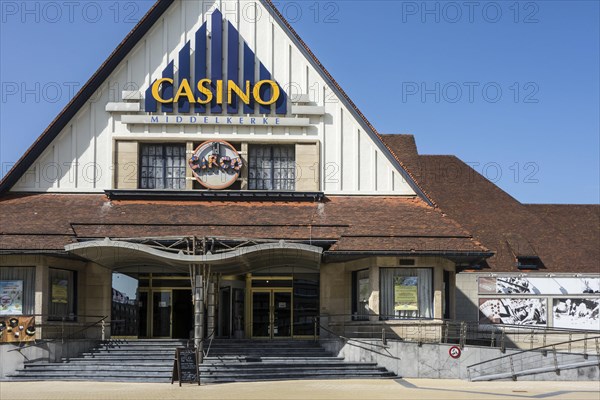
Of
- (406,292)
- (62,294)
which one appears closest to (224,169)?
(62,294)

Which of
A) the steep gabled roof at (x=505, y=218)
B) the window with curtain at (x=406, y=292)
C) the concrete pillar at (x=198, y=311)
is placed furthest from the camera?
the steep gabled roof at (x=505, y=218)

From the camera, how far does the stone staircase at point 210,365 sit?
2466cm

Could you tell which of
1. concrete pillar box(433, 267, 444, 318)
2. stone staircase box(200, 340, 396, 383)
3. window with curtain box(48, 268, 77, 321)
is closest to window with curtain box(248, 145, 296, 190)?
stone staircase box(200, 340, 396, 383)

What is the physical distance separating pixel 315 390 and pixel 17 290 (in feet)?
39.2

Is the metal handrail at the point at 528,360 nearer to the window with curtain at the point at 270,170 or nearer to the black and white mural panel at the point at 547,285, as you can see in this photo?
the window with curtain at the point at 270,170

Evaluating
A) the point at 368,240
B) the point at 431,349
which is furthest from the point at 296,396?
the point at 368,240

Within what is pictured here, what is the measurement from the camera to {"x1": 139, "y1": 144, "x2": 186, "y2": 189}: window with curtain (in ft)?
105

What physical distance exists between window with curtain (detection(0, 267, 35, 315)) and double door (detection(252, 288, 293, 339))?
27.0ft

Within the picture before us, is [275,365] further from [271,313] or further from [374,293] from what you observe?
[271,313]

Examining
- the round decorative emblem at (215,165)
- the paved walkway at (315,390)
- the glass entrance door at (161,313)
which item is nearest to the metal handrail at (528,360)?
the paved walkway at (315,390)

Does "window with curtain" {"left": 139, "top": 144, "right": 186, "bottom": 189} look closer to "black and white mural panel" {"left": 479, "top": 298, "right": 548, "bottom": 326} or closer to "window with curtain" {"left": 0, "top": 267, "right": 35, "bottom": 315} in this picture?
"window with curtain" {"left": 0, "top": 267, "right": 35, "bottom": 315}

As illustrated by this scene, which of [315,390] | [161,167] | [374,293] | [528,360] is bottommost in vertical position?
[315,390]

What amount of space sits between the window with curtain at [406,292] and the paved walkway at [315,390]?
13.7 ft

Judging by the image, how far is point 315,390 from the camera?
2156 cm
